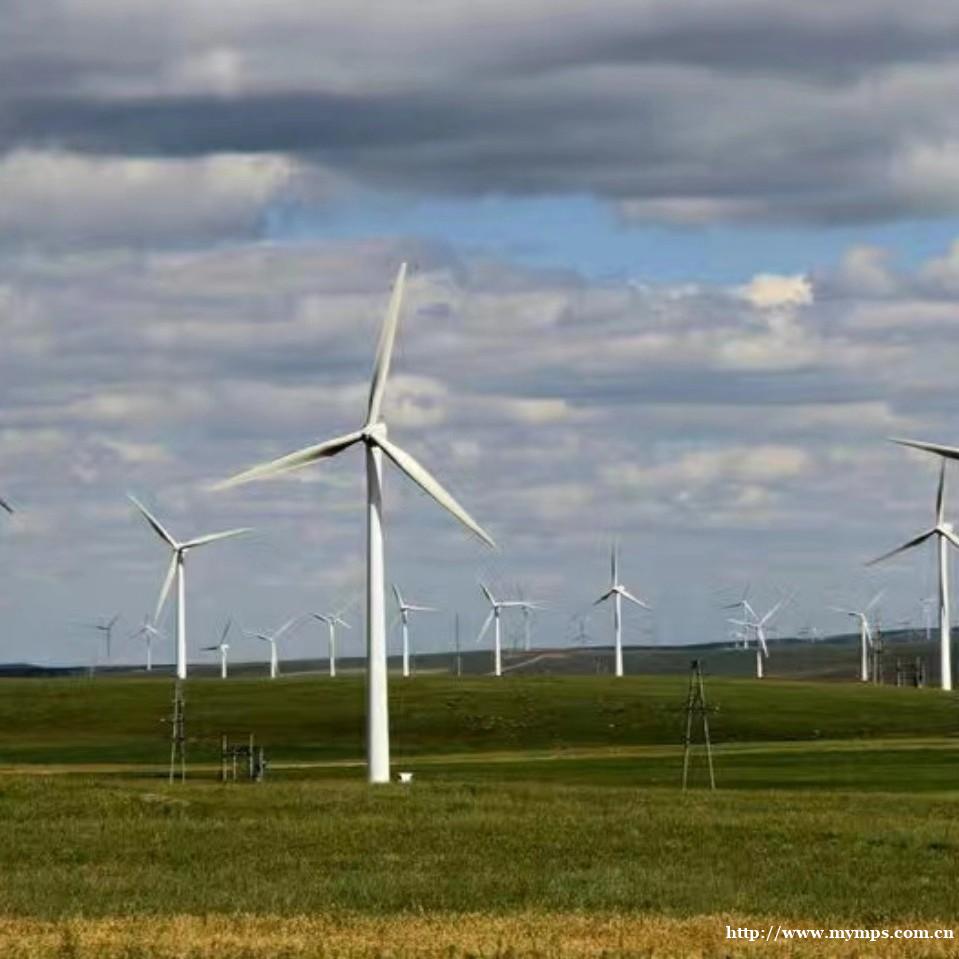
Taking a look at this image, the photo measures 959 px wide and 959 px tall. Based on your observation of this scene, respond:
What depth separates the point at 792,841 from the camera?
2393 inches

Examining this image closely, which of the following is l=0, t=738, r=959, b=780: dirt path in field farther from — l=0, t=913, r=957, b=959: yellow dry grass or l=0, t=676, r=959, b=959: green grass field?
l=0, t=913, r=957, b=959: yellow dry grass

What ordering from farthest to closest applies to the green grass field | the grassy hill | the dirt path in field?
the grassy hill < the dirt path in field < the green grass field

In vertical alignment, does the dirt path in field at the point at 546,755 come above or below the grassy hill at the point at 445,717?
below

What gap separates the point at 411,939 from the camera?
1544 inches

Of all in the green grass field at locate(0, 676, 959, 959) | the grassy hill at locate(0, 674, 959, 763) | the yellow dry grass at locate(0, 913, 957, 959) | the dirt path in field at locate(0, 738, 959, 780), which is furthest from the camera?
the grassy hill at locate(0, 674, 959, 763)

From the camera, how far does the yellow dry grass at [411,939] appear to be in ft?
121

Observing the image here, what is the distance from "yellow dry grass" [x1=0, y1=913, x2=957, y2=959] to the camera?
3688 cm

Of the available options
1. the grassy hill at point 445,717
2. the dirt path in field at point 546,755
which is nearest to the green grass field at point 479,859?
the dirt path in field at point 546,755

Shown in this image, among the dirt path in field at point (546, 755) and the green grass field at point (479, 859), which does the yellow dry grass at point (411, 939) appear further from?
the dirt path in field at point (546, 755)

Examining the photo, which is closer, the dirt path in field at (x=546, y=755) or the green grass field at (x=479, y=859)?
the green grass field at (x=479, y=859)

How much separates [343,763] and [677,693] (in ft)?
213

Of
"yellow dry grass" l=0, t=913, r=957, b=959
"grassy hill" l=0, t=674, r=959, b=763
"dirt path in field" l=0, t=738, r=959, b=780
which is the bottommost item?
"yellow dry grass" l=0, t=913, r=957, b=959

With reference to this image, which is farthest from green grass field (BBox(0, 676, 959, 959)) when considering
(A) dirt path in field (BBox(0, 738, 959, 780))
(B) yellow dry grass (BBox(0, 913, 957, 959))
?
(A) dirt path in field (BBox(0, 738, 959, 780))

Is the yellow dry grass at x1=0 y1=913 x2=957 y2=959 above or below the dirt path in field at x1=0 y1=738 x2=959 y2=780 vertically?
below
